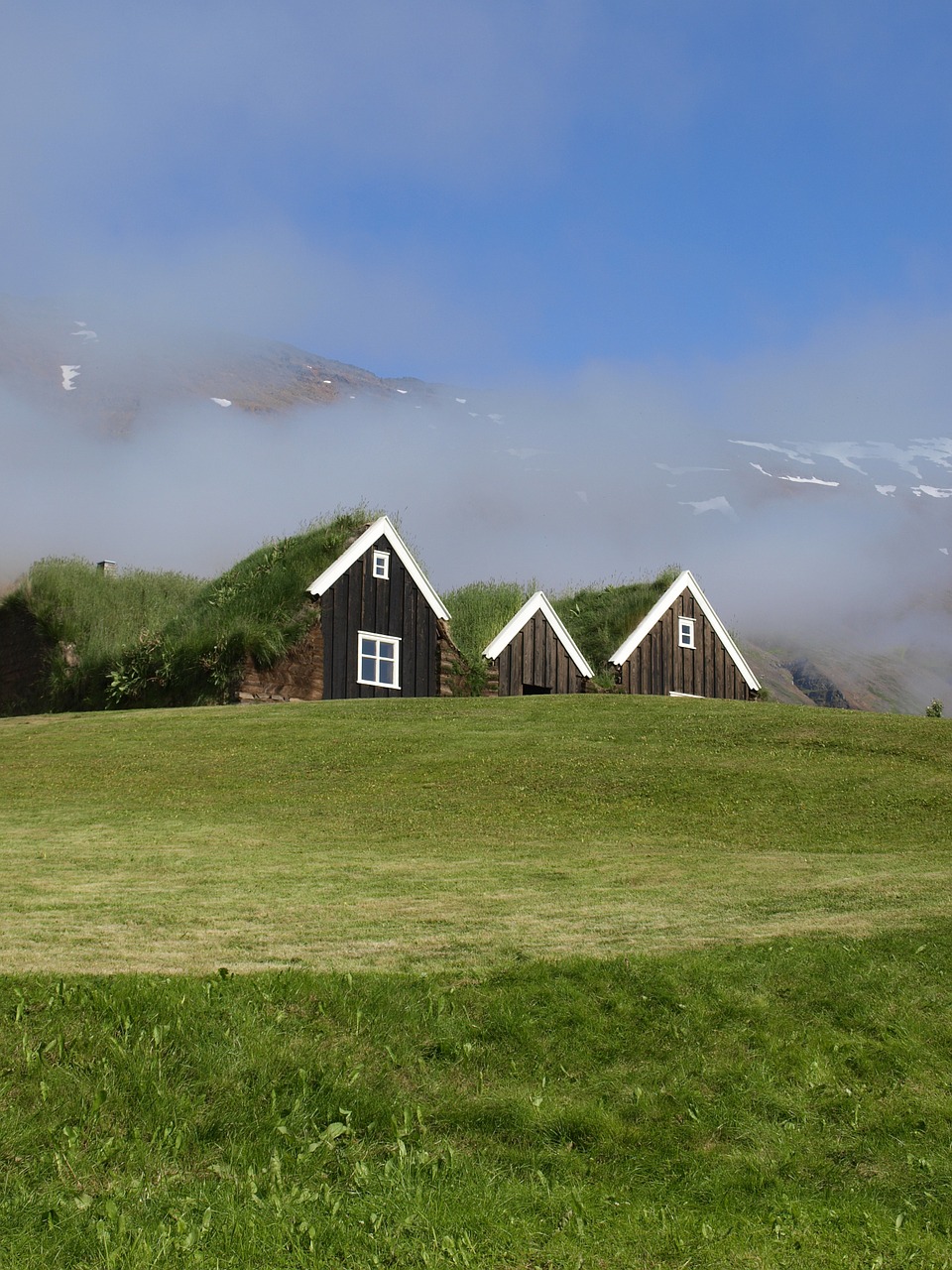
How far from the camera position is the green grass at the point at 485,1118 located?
6684mm

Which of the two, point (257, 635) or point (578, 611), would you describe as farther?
point (578, 611)

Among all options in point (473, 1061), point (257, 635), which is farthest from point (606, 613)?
point (473, 1061)

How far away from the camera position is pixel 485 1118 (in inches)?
313

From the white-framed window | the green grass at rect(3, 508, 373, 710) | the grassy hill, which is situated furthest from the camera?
the white-framed window

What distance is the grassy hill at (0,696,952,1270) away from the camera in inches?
267

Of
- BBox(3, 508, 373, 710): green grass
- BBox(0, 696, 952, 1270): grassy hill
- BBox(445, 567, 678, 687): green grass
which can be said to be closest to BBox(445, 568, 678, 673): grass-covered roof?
BBox(445, 567, 678, 687): green grass

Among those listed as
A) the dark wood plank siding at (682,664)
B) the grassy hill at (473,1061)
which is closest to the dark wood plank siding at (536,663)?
the dark wood plank siding at (682,664)

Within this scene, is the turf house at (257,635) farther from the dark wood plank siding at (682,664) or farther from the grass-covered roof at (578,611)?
the dark wood plank siding at (682,664)

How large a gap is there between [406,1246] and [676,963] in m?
4.13

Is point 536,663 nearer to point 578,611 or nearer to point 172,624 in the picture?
point 578,611

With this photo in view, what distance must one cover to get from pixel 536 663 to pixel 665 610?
19.9ft

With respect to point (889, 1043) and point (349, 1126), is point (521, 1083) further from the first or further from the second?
point (889, 1043)

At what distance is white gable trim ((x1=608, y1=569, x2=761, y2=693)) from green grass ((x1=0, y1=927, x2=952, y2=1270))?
33649mm

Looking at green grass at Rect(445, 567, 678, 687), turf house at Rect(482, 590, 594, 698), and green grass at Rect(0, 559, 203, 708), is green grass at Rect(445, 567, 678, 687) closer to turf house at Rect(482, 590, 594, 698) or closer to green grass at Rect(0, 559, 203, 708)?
turf house at Rect(482, 590, 594, 698)
